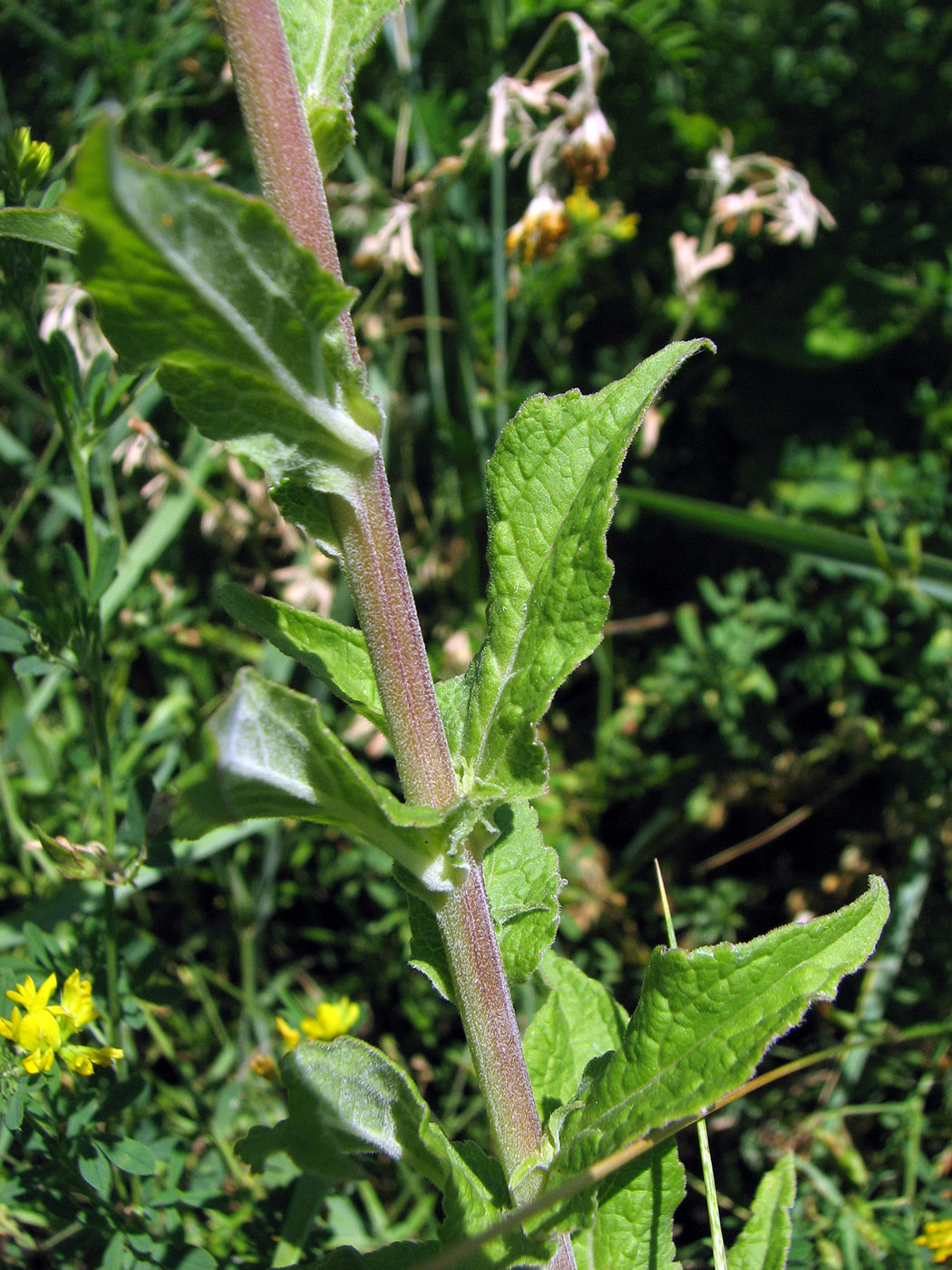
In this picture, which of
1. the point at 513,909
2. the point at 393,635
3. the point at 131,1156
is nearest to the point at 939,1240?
the point at 513,909

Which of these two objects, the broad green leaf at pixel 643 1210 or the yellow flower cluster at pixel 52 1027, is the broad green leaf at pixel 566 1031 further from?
the yellow flower cluster at pixel 52 1027

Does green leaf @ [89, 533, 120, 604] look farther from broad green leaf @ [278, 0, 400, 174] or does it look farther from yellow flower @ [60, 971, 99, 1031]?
broad green leaf @ [278, 0, 400, 174]

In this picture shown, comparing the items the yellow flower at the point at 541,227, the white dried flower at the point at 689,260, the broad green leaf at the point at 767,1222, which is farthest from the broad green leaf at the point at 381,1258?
the white dried flower at the point at 689,260

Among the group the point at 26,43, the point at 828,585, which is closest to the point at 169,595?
the point at 828,585

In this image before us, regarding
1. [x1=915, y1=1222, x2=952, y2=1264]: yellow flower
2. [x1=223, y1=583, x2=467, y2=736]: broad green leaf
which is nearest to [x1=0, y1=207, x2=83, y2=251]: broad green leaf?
[x1=223, y1=583, x2=467, y2=736]: broad green leaf

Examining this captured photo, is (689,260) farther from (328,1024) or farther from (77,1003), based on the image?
(77,1003)

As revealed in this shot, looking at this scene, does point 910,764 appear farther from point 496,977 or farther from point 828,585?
point 496,977
